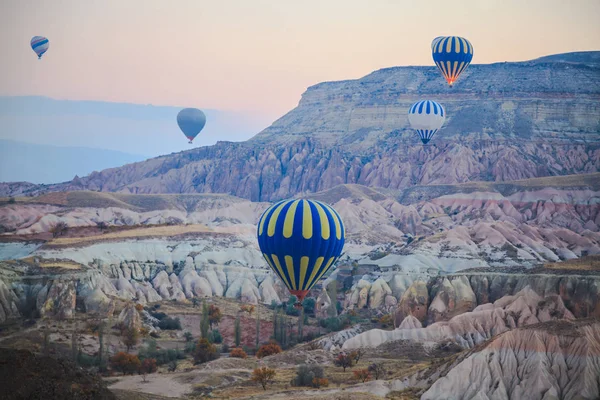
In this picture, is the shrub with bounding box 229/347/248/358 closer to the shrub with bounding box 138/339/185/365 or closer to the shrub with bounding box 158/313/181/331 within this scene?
the shrub with bounding box 138/339/185/365

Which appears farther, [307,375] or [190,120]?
[190,120]

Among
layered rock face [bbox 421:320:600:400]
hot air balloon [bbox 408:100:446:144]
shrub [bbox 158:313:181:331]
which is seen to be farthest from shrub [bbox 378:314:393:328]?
hot air balloon [bbox 408:100:446:144]

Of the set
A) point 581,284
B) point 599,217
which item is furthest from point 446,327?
point 599,217

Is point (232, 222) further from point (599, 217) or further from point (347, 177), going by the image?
point (599, 217)

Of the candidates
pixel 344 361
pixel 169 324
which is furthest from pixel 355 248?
pixel 344 361

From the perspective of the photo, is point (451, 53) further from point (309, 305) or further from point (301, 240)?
point (301, 240)

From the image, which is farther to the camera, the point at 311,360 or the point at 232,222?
the point at 232,222
